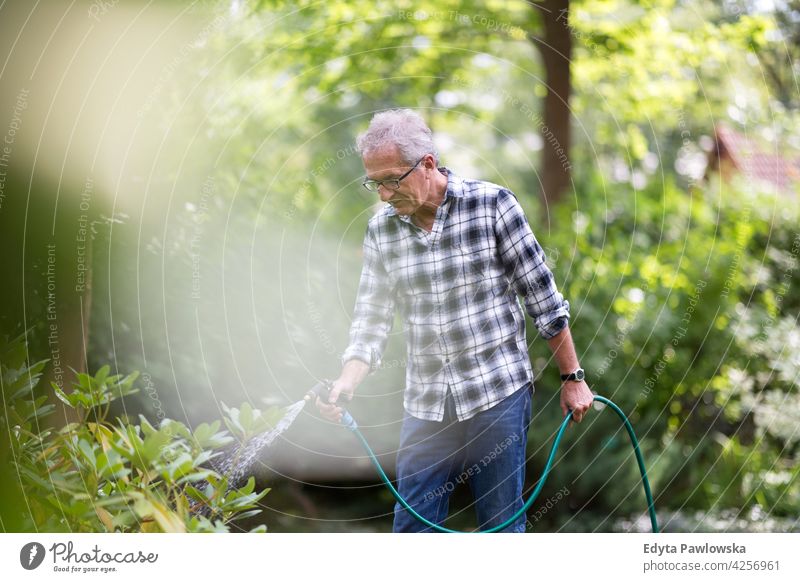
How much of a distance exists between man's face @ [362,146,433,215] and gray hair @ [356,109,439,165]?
18 mm

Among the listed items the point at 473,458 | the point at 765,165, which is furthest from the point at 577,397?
the point at 765,165

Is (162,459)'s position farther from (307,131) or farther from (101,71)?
(307,131)

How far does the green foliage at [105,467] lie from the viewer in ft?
7.68

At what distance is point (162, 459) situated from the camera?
7.88 feet

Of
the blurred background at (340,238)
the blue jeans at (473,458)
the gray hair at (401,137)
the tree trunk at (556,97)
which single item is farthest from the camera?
the tree trunk at (556,97)

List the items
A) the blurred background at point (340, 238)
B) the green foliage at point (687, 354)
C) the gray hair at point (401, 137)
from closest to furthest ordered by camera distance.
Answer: the gray hair at point (401, 137)
the blurred background at point (340, 238)
the green foliage at point (687, 354)

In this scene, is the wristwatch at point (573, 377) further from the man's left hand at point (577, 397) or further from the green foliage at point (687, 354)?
the green foliage at point (687, 354)

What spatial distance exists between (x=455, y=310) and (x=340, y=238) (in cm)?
174

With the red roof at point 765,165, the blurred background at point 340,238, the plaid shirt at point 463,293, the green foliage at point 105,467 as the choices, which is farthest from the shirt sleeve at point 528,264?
the red roof at point 765,165

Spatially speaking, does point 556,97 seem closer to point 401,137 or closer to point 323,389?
point 401,137

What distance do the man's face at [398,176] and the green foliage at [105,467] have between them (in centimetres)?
81

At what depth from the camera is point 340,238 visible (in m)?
4.24
